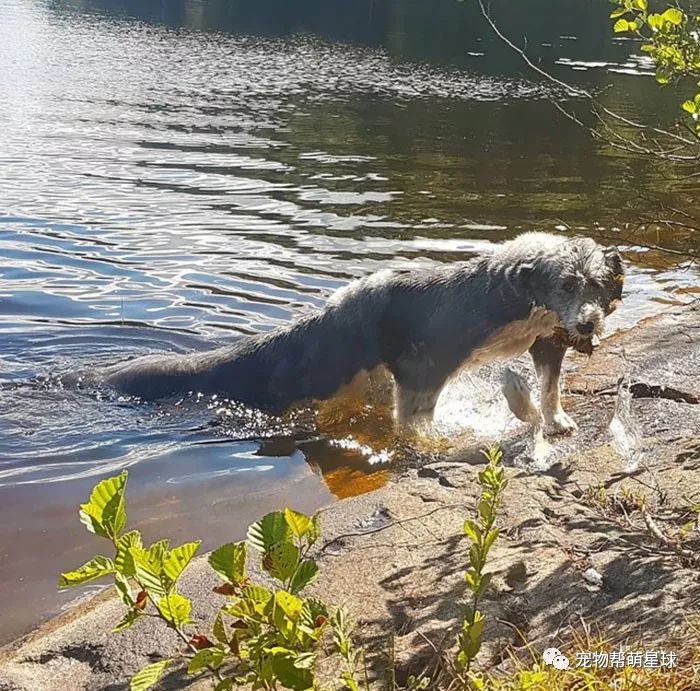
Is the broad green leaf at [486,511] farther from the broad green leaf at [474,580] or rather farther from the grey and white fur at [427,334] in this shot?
the grey and white fur at [427,334]

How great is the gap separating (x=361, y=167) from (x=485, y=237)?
6.05 m

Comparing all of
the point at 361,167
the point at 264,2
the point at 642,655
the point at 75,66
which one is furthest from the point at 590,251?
the point at 264,2

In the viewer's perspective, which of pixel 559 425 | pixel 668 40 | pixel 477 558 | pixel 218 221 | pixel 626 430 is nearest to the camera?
pixel 477 558

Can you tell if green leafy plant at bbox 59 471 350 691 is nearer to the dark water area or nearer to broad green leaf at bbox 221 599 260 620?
broad green leaf at bbox 221 599 260 620

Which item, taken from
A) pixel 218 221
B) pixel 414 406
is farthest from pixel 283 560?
pixel 218 221

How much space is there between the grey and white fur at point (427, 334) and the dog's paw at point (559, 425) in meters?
0.01

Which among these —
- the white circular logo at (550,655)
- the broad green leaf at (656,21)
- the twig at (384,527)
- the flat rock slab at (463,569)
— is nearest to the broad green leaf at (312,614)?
the white circular logo at (550,655)

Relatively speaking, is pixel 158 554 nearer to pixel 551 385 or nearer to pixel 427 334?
pixel 427 334

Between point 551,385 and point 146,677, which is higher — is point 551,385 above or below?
below

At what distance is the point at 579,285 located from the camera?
6.75 meters

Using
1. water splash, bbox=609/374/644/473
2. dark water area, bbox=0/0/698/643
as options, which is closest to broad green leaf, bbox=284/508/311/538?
dark water area, bbox=0/0/698/643

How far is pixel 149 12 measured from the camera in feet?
188

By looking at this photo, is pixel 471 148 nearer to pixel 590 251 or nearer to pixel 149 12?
pixel 590 251

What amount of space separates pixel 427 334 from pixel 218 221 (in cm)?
817
